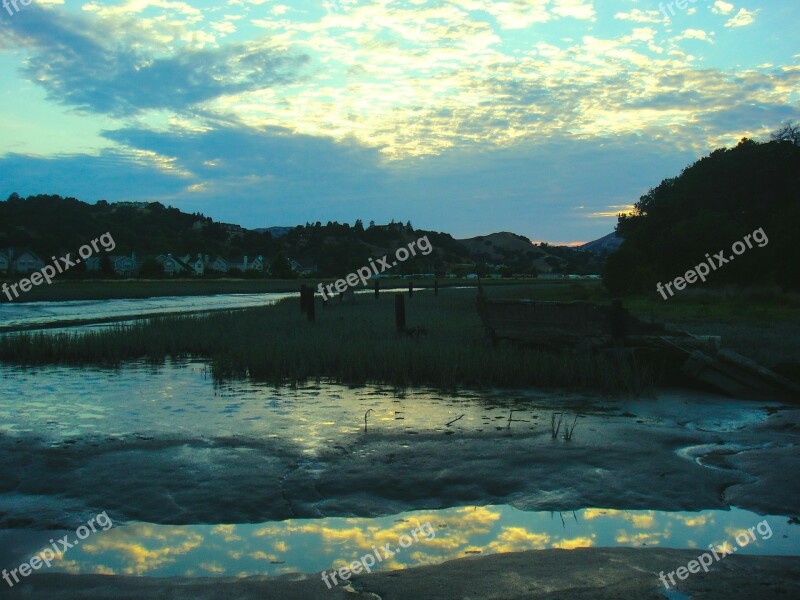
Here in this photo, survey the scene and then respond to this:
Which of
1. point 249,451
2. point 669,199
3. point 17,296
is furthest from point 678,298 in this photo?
point 17,296

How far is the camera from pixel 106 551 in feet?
17.4

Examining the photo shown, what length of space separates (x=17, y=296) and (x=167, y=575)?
2240 inches

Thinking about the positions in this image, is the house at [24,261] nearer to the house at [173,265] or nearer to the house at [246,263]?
the house at [173,265]

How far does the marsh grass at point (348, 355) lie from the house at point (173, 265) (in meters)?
108

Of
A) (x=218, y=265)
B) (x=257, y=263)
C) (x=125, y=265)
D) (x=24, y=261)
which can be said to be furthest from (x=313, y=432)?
(x=257, y=263)

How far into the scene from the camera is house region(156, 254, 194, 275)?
128 metres

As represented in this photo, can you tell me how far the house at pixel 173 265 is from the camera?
128 m

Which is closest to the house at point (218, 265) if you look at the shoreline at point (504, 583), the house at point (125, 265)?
the house at point (125, 265)

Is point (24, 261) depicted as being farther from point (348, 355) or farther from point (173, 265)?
point (348, 355)

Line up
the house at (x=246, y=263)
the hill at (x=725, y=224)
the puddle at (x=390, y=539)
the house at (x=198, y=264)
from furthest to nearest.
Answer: the house at (x=246, y=263), the house at (x=198, y=264), the hill at (x=725, y=224), the puddle at (x=390, y=539)

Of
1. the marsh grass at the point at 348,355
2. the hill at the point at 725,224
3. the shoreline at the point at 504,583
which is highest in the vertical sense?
the hill at the point at 725,224

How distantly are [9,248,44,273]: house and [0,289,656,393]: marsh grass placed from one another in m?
93.6

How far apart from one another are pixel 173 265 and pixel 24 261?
28147mm

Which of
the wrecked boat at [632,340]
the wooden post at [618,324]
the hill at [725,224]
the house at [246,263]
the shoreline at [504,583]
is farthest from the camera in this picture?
the house at [246,263]
